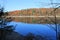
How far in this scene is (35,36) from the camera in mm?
7875

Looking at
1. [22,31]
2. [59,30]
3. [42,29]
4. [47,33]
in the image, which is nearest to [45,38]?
[47,33]

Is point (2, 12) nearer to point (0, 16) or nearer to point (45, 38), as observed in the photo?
point (0, 16)

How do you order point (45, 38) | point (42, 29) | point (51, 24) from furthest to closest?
point (42, 29)
point (45, 38)
point (51, 24)

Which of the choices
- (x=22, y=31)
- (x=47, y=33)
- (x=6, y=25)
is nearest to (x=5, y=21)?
(x=6, y=25)

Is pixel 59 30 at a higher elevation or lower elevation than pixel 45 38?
higher

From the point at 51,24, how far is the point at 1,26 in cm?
170

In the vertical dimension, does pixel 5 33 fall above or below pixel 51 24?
below

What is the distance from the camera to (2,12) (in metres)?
6.21

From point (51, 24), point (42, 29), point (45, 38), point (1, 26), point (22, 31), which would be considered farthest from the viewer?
point (22, 31)

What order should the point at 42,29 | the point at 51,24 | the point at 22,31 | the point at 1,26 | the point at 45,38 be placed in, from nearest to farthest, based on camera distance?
1. the point at 51,24
2. the point at 1,26
3. the point at 45,38
4. the point at 42,29
5. the point at 22,31

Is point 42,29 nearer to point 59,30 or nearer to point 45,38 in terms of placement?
point 45,38

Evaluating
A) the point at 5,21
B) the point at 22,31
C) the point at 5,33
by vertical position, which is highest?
the point at 5,21

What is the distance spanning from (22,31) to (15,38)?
149 centimetres

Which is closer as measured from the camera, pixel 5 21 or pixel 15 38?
pixel 5 21
